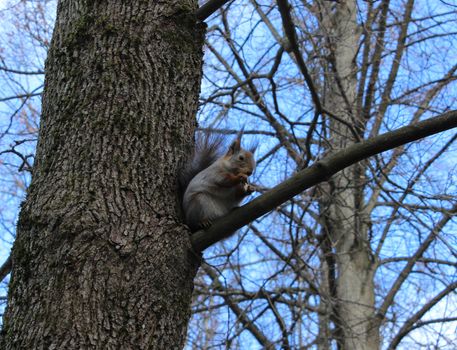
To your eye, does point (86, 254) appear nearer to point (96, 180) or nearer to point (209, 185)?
point (96, 180)

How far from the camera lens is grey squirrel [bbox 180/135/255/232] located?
2.15 meters

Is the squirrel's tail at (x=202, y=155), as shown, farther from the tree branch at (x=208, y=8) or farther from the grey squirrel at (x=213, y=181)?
the tree branch at (x=208, y=8)

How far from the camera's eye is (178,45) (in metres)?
2.02

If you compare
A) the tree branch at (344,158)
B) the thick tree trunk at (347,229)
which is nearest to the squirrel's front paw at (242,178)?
the tree branch at (344,158)

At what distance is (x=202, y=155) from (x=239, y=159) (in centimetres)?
39

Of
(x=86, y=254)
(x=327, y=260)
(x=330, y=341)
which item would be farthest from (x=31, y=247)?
(x=327, y=260)

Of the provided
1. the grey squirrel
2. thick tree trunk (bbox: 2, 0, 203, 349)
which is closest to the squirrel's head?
the grey squirrel

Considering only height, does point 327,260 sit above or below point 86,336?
above

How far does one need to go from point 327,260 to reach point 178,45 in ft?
10.8

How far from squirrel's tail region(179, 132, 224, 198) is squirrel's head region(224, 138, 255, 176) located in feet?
0.22

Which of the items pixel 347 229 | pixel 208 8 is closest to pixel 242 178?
pixel 208 8

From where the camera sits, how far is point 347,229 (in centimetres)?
486

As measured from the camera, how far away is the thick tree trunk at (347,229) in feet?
14.4

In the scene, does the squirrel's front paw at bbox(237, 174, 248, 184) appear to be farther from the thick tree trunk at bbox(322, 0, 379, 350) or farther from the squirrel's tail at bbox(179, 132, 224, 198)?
the thick tree trunk at bbox(322, 0, 379, 350)
